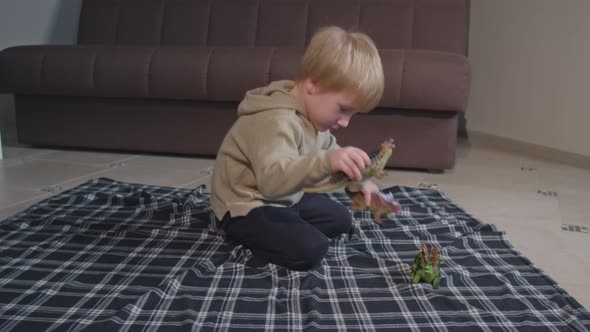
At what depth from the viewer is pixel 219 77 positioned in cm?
227

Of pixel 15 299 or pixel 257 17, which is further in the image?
pixel 257 17

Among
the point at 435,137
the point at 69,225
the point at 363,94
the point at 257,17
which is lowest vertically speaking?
the point at 69,225

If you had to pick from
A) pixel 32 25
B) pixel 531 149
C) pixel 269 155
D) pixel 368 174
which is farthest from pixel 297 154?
pixel 32 25

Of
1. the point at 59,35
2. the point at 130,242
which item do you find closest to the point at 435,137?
the point at 130,242

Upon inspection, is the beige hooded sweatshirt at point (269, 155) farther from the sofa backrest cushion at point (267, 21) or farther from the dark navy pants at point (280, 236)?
the sofa backrest cushion at point (267, 21)

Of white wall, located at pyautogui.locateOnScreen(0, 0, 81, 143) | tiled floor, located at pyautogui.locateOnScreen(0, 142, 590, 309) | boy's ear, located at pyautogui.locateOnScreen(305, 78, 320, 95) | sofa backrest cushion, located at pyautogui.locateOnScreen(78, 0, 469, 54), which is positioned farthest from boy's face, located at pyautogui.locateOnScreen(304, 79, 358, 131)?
white wall, located at pyautogui.locateOnScreen(0, 0, 81, 143)

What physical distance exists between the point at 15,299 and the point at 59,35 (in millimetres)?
2577

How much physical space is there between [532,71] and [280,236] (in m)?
2.06

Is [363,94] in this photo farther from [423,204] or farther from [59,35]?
[59,35]

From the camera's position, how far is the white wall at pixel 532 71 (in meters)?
2.52

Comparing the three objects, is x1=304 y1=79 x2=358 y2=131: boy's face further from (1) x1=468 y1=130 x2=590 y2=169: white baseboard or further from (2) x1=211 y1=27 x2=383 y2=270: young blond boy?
(1) x1=468 y1=130 x2=590 y2=169: white baseboard

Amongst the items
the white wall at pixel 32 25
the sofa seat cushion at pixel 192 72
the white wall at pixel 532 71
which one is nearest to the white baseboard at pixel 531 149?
the white wall at pixel 532 71

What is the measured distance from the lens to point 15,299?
1074mm

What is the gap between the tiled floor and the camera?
1.45 meters
